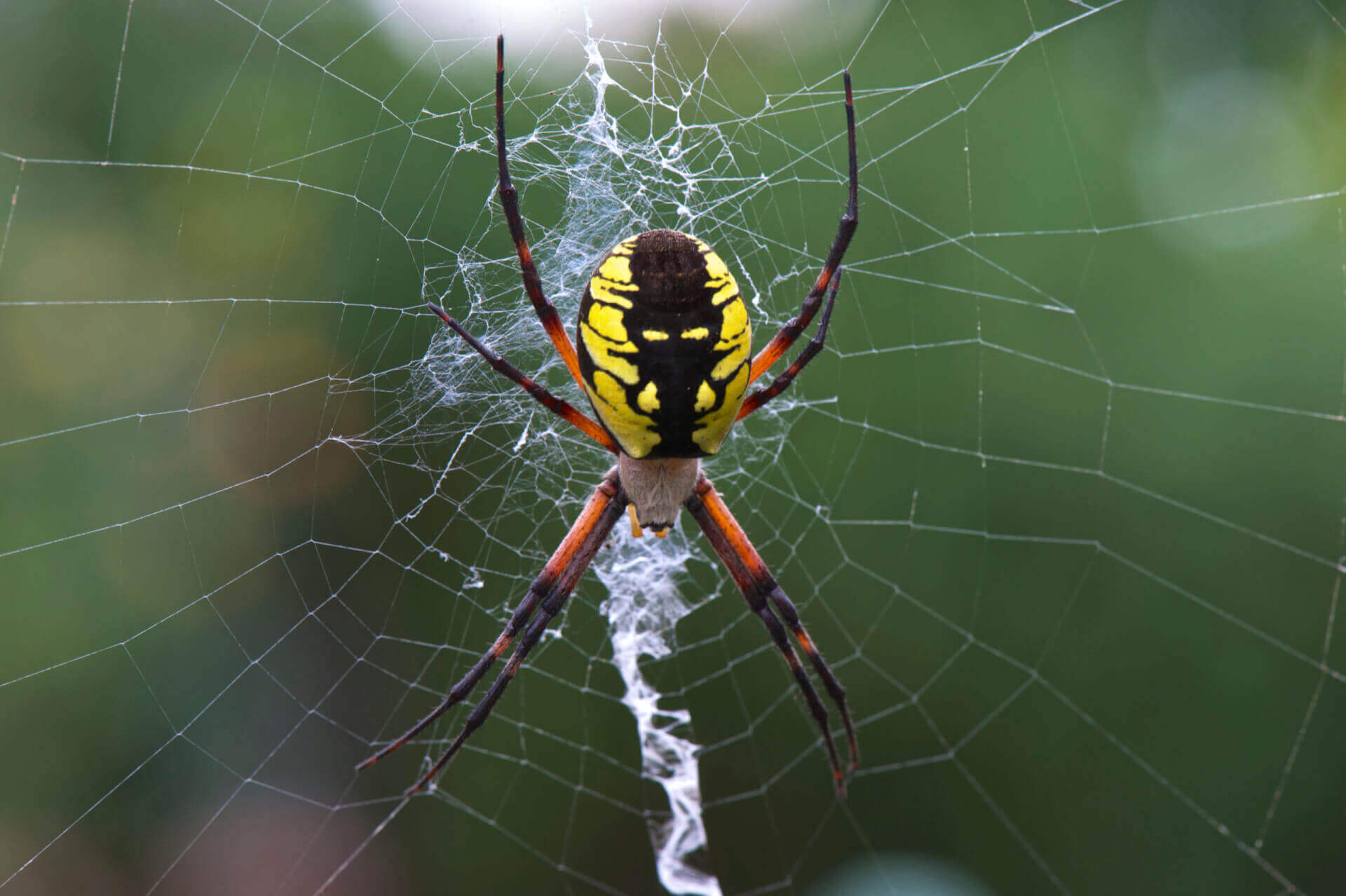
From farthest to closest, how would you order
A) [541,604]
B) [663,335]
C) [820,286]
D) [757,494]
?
[757,494]
[541,604]
[820,286]
[663,335]

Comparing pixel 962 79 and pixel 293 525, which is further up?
pixel 962 79

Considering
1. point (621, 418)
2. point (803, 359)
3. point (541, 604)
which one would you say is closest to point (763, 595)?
point (541, 604)

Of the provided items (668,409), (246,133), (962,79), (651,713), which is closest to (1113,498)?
(962,79)

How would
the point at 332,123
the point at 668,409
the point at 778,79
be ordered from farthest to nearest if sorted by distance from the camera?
the point at 778,79 < the point at 332,123 < the point at 668,409

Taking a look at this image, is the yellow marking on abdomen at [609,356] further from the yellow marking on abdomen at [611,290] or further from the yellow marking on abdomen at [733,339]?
the yellow marking on abdomen at [733,339]

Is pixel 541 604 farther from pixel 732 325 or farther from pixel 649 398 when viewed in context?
pixel 732 325

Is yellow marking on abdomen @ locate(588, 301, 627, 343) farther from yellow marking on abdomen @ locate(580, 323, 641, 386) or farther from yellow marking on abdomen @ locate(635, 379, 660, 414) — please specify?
yellow marking on abdomen @ locate(635, 379, 660, 414)

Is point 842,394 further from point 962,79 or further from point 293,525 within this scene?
point 293,525

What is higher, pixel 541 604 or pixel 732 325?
pixel 732 325
